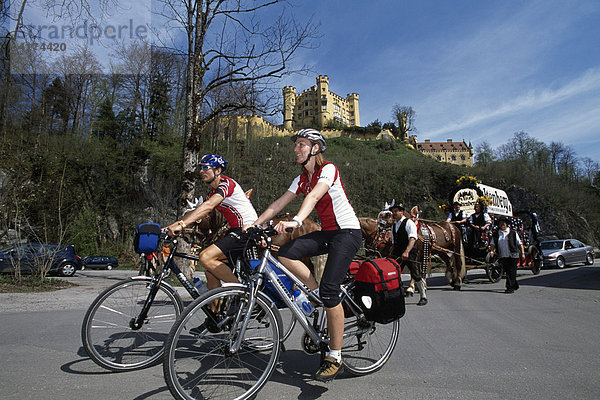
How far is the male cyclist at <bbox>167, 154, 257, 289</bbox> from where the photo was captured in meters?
4.14

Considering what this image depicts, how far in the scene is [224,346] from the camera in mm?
3123

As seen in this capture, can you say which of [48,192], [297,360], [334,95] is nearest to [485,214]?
[297,360]

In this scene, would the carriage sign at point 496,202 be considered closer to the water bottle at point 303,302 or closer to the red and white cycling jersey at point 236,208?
the red and white cycling jersey at point 236,208

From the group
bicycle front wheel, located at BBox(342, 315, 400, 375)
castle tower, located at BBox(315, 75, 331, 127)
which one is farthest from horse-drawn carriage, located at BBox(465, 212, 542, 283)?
castle tower, located at BBox(315, 75, 331, 127)

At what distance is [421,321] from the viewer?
6.33 meters

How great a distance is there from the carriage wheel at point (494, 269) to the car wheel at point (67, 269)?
19727 millimetres

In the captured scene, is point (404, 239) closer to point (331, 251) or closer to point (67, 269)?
point (331, 251)

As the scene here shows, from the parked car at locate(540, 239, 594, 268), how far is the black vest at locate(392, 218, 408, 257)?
1479 cm

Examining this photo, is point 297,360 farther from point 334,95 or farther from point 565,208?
point 334,95

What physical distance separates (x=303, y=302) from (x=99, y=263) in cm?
2594

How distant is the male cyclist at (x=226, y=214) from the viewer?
414 cm

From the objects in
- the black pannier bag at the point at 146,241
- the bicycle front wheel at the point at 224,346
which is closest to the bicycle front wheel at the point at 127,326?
the black pannier bag at the point at 146,241

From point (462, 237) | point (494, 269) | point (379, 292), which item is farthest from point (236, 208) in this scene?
point (494, 269)

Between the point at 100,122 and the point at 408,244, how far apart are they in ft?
115
